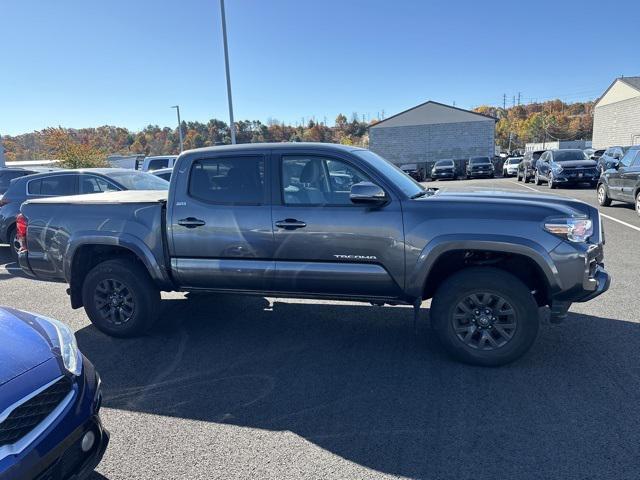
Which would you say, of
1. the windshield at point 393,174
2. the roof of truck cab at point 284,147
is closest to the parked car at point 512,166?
the windshield at point 393,174

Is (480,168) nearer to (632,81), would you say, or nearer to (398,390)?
(632,81)

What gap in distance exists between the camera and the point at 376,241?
4.05 metres

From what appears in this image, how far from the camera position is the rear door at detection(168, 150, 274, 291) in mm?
4418

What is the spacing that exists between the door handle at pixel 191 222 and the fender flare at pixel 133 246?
46cm

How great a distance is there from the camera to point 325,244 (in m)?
4.18

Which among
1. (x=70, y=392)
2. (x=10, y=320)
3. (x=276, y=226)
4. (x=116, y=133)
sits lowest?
(x=70, y=392)

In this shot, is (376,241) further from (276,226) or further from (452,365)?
(452,365)

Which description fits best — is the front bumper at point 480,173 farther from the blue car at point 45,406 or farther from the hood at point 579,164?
the blue car at point 45,406

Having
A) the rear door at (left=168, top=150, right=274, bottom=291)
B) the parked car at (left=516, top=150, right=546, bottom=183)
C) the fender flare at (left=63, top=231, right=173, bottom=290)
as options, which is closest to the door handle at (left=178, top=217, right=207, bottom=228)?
the rear door at (left=168, top=150, right=274, bottom=291)

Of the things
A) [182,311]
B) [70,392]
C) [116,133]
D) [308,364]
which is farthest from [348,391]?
[116,133]

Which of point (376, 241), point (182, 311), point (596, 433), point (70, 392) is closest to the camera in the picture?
point (70, 392)

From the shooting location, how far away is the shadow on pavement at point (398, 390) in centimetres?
286

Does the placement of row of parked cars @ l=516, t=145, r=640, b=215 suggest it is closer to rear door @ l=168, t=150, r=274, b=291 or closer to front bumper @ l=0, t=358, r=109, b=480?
rear door @ l=168, t=150, r=274, b=291

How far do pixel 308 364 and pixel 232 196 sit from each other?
1.78 metres
